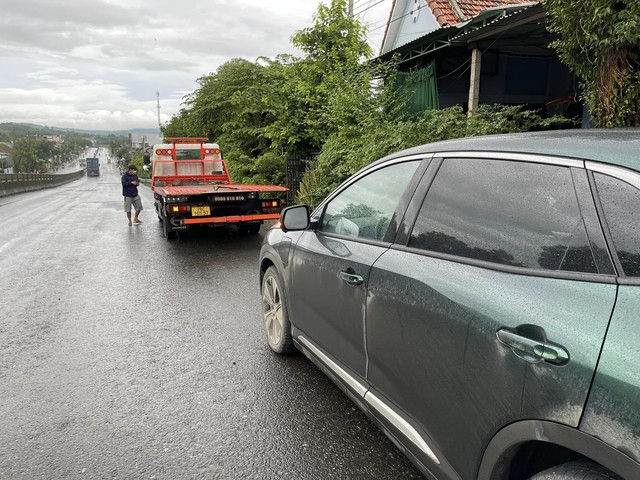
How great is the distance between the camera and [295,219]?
323 centimetres

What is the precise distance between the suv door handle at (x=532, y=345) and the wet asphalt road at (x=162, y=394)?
1.34 m

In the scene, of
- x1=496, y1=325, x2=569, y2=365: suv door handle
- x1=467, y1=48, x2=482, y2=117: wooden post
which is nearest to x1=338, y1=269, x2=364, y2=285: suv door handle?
x1=496, y1=325, x2=569, y2=365: suv door handle

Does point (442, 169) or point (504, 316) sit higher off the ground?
point (442, 169)

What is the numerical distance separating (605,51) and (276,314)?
4.36m

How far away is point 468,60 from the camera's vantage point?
13.4m

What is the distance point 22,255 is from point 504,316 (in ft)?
29.9

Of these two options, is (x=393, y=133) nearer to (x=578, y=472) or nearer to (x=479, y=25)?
(x=479, y=25)

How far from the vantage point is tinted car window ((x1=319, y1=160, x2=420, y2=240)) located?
97.0 inches

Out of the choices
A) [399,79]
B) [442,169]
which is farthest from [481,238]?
[399,79]

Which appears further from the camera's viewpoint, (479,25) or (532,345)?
(479,25)

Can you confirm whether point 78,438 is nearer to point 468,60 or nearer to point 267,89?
point 468,60

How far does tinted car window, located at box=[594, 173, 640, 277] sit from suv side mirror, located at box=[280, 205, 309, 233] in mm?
2020

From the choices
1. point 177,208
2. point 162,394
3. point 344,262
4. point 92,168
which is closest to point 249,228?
point 177,208

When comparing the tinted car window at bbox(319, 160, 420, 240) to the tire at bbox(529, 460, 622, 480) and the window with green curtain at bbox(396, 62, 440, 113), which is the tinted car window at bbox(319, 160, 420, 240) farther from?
the window with green curtain at bbox(396, 62, 440, 113)
